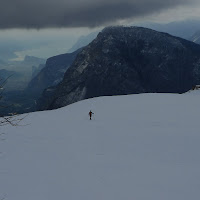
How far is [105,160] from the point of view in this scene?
37.3 feet

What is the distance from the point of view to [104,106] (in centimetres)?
2969

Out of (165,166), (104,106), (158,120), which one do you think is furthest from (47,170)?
(104,106)

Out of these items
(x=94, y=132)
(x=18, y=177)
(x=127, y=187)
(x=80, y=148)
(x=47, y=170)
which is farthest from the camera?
(x=94, y=132)

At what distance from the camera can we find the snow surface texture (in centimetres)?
827

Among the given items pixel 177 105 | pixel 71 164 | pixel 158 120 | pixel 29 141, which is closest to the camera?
pixel 71 164

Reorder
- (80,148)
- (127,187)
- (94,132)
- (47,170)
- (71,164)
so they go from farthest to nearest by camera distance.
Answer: (94,132), (80,148), (71,164), (47,170), (127,187)

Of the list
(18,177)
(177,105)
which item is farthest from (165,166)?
(177,105)

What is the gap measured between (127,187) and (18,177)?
450 cm

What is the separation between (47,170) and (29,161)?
1.73m

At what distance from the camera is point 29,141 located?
15.7m

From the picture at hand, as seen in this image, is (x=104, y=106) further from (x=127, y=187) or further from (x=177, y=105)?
(x=127, y=187)

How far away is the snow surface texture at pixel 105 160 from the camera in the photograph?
8273mm

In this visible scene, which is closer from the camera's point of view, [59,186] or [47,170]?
[59,186]

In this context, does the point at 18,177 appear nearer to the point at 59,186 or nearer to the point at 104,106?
the point at 59,186
